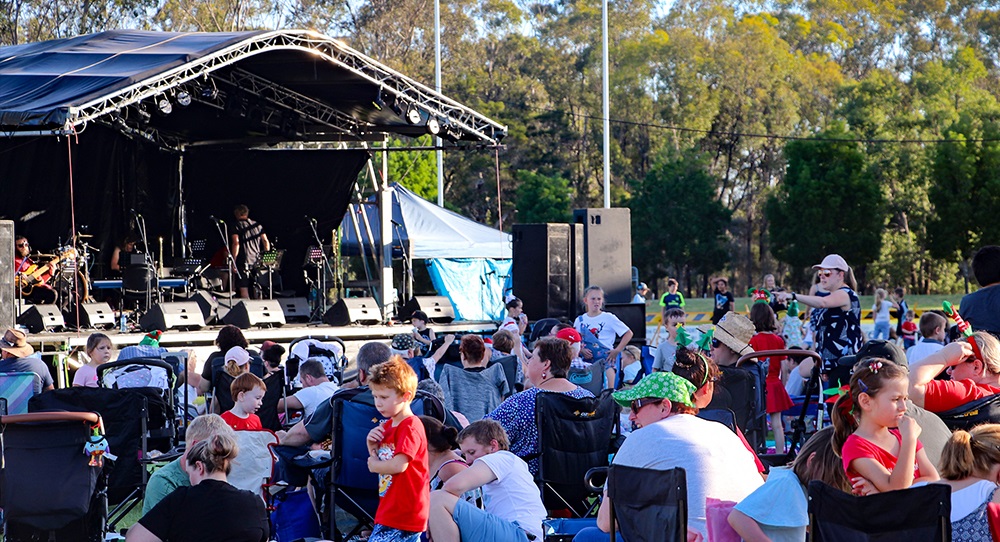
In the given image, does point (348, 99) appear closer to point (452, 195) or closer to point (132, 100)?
point (132, 100)

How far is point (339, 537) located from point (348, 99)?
1076 centimetres

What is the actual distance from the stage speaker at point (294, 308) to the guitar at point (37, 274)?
A: 2.75m

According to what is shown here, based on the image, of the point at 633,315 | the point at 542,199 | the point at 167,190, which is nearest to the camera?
the point at 633,315

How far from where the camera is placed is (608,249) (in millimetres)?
14180

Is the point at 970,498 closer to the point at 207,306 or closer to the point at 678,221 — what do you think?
the point at 207,306

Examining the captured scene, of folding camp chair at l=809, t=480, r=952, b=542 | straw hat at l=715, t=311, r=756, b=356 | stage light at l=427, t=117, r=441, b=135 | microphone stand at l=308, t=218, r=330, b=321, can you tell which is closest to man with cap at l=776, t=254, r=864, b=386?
straw hat at l=715, t=311, r=756, b=356

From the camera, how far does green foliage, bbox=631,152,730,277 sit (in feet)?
123

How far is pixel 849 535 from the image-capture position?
343 centimetres

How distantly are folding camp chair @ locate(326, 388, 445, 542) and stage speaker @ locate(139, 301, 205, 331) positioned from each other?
28.2 feet

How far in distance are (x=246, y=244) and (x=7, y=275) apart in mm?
5802

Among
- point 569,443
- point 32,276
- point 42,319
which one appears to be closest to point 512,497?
point 569,443

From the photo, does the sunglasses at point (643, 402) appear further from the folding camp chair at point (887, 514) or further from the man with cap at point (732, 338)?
the man with cap at point (732, 338)

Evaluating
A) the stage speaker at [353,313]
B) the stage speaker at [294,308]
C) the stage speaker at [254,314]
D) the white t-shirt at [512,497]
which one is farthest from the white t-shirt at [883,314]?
the white t-shirt at [512,497]

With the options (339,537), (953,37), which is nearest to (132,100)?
(339,537)
